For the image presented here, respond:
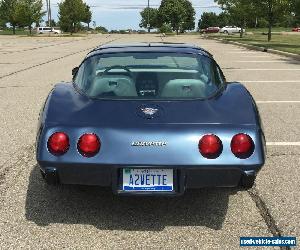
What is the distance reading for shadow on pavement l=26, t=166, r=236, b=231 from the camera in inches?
135

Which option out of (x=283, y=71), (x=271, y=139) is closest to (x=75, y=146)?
(x=271, y=139)

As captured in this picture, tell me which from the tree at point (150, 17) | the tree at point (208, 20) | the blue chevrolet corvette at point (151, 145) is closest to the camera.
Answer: the blue chevrolet corvette at point (151, 145)

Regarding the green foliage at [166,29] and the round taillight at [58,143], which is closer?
the round taillight at [58,143]

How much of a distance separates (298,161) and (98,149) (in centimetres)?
277

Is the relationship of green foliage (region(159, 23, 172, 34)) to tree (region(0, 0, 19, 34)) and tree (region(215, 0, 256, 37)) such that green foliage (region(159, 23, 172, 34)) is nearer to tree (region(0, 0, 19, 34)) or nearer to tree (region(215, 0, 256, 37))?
tree (region(0, 0, 19, 34))

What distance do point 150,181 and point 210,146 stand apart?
19.3 inches

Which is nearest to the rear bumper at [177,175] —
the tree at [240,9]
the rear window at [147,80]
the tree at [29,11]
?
the rear window at [147,80]

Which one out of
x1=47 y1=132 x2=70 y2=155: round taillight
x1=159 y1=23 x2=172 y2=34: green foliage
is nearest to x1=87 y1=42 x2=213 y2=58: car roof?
x1=47 y1=132 x2=70 y2=155: round taillight

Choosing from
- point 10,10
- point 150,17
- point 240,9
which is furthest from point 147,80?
point 150,17

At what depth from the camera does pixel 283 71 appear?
14430 mm

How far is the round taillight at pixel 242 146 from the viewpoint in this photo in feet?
10.1

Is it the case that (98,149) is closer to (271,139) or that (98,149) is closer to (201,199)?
(201,199)

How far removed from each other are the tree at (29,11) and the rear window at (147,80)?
56209 millimetres

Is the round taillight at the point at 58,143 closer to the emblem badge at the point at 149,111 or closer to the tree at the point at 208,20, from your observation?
the emblem badge at the point at 149,111
